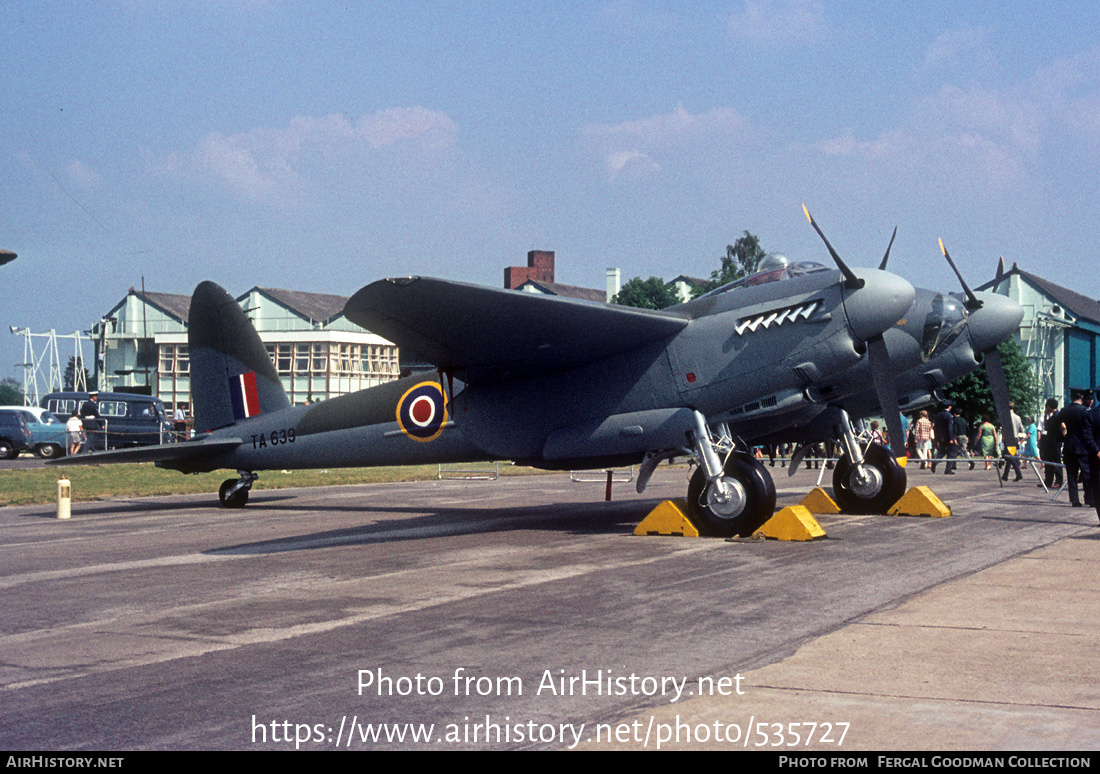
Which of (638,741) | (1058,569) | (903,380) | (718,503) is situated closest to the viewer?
(638,741)

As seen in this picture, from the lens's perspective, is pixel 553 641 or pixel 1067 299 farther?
pixel 1067 299

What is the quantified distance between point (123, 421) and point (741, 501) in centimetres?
3671

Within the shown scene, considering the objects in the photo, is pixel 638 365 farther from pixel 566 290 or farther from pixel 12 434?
pixel 566 290

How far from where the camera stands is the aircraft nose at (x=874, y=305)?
484 inches

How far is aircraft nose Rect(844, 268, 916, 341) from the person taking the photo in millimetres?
12289

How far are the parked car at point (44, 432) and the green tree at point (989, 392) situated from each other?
1794 inches

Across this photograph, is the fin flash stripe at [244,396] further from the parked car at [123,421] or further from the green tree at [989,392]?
the green tree at [989,392]

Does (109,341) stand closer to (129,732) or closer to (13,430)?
(13,430)

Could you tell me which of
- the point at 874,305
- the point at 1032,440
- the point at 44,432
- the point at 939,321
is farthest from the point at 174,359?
the point at 874,305

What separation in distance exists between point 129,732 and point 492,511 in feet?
42.5

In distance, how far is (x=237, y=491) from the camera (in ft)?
61.0

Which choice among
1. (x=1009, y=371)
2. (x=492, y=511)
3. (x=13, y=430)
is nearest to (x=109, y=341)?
(x=13, y=430)

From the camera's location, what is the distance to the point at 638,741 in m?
4.45

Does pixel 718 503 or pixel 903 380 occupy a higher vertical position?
pixel 903 380
